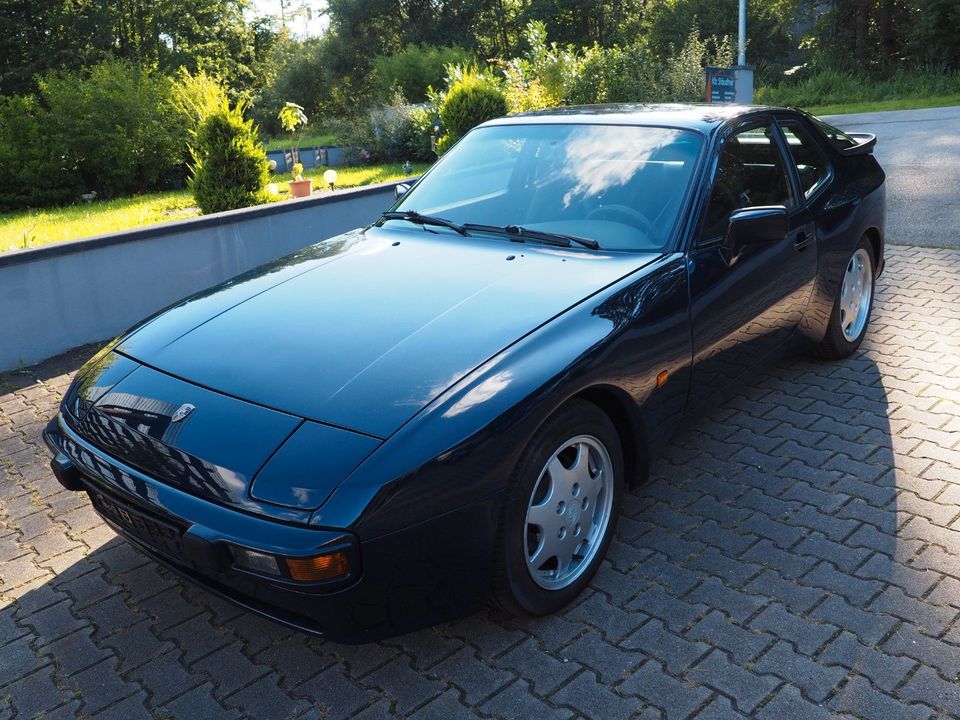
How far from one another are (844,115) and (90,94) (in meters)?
16.9

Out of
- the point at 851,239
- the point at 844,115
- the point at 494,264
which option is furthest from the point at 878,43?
the point at 494,264

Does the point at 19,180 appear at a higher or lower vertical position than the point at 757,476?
higher

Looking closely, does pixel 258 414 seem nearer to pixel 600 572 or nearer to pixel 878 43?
pixel 600 572

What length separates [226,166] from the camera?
367 inches

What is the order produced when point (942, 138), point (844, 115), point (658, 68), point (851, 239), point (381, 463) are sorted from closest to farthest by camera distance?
point (381, 463) → point (851, 239) → point (942, 138) → point (658, 68) → point (844, 115)

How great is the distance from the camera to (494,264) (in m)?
3.45

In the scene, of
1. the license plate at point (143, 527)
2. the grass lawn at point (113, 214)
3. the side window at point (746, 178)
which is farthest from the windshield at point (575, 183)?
the grass lawn at point (113, 214)

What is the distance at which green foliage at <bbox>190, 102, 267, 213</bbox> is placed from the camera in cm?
927

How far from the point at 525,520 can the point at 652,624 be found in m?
0.64

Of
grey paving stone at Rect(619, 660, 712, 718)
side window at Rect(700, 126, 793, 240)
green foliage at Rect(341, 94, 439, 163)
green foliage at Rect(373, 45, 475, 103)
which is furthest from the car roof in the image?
green foliage at Rect(373, 45, 475, 103)

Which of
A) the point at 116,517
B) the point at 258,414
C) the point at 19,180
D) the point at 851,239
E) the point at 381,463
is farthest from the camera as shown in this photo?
the point at 19,180

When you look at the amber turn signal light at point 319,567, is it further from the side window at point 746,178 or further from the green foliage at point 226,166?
the green foliage at point 226,166

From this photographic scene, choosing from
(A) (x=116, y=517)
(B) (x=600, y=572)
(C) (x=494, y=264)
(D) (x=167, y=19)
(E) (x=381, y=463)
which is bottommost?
(B) (x=600, y=572)

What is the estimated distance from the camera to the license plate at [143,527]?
8.19 ft
